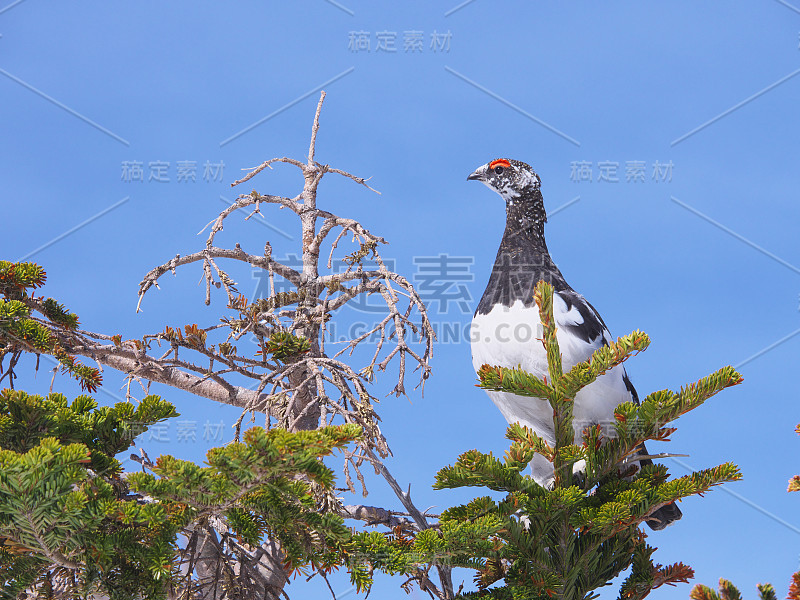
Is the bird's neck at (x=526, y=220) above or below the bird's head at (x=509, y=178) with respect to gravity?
below

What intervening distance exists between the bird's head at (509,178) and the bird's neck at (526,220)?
3 centimetres

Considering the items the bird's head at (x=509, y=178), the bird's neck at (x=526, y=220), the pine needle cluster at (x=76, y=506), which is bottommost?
the pine needle cluster at (x=76, y=506)

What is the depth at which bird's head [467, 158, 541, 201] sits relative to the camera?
5457mm

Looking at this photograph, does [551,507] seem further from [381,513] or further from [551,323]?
[381,513]

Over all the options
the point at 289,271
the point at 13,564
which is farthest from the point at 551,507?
the point at 289,271

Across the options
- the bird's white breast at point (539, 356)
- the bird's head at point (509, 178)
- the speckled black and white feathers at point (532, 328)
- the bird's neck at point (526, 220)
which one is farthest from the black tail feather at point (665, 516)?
the bird's head at point (509, 178)

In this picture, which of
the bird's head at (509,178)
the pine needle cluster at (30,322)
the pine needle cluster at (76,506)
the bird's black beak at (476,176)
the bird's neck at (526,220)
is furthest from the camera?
the bird's black beak at (476,176)

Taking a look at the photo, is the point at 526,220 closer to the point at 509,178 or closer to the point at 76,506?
the point at 509,178

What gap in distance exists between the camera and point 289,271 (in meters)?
6.38

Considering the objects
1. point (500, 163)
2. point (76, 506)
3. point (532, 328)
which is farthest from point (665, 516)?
point (76, 506)

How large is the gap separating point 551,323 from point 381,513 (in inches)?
86.6

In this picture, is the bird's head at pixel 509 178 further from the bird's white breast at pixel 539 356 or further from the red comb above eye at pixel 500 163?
the bird's white breast at pixel 539 356

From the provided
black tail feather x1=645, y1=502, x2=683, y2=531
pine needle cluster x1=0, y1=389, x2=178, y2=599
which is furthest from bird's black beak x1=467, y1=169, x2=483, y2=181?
pine needle cluster x1=0, y1=389, x2=178, y2=599

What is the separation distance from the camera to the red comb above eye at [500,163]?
554 centimetres
